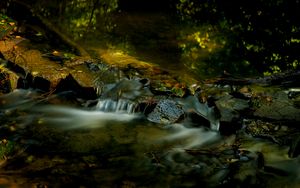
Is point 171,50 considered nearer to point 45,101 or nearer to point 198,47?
point 198,47

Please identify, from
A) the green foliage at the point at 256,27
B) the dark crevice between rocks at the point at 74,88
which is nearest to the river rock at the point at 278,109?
the green foliage at the point at 256,27

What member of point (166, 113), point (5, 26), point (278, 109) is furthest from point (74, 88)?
point (278, 109)

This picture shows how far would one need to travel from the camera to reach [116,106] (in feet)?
22.1

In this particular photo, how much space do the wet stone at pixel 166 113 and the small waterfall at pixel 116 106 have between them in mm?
423

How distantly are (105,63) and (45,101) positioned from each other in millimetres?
1484

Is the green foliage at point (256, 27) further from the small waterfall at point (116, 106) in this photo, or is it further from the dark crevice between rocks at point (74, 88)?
the dark crevice between rocks at point (74, 88)

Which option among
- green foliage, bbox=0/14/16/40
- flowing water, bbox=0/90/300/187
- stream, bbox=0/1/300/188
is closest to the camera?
flowing water, bbox=0/90/300/187

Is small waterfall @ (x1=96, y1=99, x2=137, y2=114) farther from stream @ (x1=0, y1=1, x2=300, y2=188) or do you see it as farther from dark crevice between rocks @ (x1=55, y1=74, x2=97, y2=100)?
dark crevice between rocks @ (x1=55, y1=74, x2=97, y2=100)

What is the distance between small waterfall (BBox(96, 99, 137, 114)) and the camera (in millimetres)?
6570

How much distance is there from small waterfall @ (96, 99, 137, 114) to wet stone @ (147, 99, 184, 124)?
42 cm

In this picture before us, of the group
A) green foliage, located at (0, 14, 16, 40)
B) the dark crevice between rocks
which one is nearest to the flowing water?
the dark crevice between rocks

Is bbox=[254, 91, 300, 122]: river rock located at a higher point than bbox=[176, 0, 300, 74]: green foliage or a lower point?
lower

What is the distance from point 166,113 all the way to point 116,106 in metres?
1.01

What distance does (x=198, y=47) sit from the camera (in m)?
9.79
